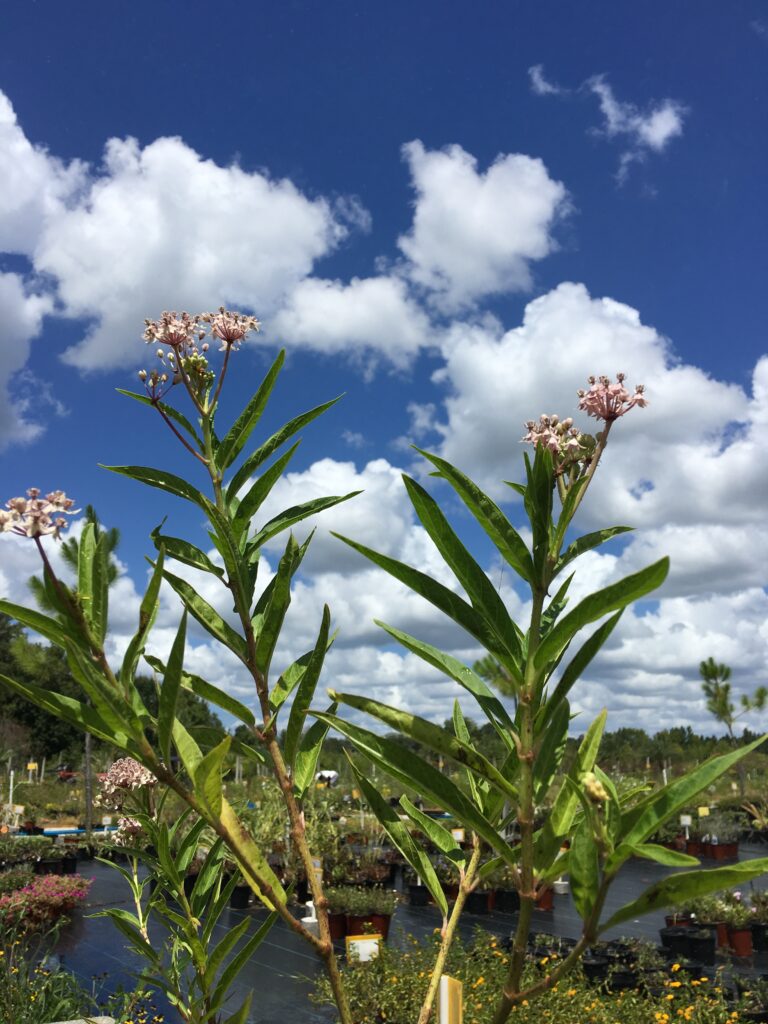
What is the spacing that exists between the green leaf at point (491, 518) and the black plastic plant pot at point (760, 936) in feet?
25.4

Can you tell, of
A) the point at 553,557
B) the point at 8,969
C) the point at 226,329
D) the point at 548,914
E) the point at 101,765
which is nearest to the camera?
the point at 553,557

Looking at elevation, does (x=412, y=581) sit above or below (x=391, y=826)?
above

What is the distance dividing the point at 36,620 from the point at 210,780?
9.5 inches

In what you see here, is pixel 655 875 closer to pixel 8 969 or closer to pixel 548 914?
pixel 548 914

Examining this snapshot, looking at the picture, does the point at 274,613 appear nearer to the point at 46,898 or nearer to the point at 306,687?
the point at 306,687

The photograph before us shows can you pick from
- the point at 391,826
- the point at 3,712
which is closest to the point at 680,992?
the point at 391,826

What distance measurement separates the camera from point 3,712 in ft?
73.8

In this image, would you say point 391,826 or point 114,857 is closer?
point 391,826

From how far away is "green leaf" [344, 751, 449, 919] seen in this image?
884 millimetres

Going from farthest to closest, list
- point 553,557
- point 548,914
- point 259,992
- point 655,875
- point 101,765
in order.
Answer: point 101,765 < point 655,875 < point 548,914 < point 259,992 < point 553,557

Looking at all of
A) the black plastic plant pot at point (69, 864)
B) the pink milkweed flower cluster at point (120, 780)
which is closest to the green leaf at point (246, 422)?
the pink milkweed flower cluster at point (120, 780)

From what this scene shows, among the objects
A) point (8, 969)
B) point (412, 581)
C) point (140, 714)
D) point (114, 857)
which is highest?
point (412, 581)

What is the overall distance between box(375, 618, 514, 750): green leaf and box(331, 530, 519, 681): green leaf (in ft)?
0.22

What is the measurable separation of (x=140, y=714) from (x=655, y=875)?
12416mm
